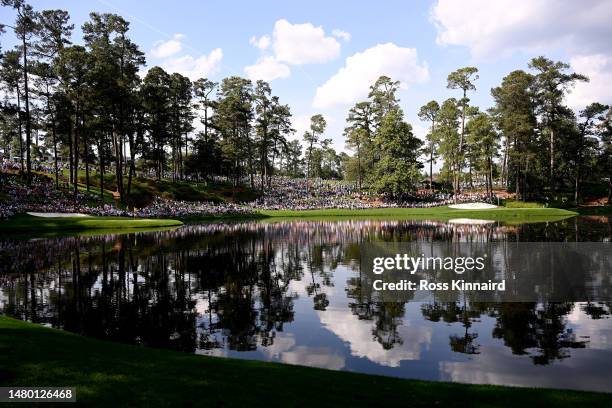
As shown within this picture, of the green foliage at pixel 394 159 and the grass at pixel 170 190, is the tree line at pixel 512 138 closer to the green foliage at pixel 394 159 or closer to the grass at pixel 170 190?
the green foliage at pixel 394 159

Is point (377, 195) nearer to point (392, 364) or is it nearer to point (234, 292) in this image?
point (234, 292)

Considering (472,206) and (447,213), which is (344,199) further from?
(447,213)

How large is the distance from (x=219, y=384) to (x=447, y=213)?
60622 millimetres

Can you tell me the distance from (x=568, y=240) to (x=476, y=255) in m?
10.3

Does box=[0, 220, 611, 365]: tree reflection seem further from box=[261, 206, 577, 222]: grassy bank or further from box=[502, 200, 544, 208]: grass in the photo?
box=[502, 200, 544, 208]: grass

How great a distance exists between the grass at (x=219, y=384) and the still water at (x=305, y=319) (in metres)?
1.44

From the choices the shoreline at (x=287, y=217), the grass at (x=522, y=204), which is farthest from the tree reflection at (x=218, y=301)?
the grass at (x=522, y=204)

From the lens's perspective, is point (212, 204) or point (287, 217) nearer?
point (287, 217)

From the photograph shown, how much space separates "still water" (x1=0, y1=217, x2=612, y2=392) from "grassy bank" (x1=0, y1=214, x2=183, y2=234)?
1782 centimetres

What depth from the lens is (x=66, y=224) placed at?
44219 mm

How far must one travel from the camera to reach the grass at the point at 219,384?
7273 mm

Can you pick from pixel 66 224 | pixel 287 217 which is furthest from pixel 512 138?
pixel 66 224

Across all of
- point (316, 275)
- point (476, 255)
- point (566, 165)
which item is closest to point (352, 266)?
point (316, 275)

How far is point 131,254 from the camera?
27781 millimetres
